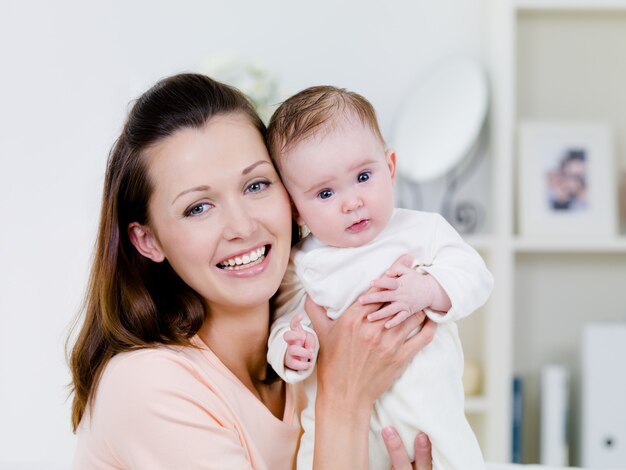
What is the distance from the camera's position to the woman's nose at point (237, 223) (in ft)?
4.68

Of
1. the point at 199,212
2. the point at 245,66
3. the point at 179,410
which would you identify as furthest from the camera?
the point at 245,66

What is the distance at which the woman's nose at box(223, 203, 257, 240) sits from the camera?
1.43m

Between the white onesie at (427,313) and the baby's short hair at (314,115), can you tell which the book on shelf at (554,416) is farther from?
the baby's short hair at (314,115)

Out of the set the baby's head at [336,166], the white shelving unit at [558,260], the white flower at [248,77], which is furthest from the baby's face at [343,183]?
the white shelving unit at [558,260]

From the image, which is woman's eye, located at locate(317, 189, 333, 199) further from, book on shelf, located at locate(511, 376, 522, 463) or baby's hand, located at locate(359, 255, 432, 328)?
book on shelf, located at locate(511, 376, 522, 463)

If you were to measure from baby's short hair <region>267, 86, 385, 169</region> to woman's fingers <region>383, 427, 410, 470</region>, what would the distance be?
52 centimetres

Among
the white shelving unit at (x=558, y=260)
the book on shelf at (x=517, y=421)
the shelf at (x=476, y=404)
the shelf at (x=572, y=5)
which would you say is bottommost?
the book on shelf at (x=517, y=421)

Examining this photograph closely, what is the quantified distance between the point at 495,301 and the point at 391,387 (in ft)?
5.13

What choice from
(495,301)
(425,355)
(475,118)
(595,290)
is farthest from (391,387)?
(595,290)

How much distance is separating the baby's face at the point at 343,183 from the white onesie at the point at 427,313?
0.04 meters

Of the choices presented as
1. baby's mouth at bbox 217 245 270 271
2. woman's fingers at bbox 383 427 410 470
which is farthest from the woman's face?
woman's fingers at bbox 383 427 410 470

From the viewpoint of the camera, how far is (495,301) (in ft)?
9.70

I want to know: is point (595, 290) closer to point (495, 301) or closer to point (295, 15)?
point (495, 301)

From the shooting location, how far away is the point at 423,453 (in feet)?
4.70
